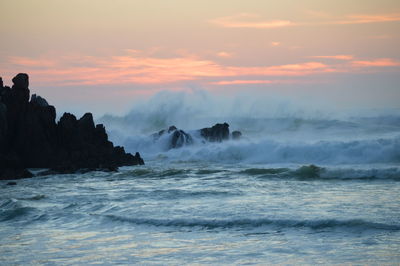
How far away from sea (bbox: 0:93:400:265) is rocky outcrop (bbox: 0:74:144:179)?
1.07m

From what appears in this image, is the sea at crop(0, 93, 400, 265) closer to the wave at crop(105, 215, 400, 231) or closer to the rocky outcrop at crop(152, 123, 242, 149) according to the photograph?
the wave at crop(105, 215, 400, 231)

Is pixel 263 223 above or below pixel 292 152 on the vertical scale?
below

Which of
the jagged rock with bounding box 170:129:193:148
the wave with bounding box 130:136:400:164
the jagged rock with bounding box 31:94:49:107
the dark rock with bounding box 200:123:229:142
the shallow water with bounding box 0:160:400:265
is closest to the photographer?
the shallow water with bounding box 0:160:400:265

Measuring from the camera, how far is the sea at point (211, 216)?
37.0ft

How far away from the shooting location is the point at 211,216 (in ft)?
48.6

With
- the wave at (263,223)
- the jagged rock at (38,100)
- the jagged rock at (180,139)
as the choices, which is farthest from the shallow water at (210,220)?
the jagged rock at (180,139)

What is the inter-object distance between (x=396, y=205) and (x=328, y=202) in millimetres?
1721

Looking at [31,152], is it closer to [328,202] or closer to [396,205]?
[328,202]

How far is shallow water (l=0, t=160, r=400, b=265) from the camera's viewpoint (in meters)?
11.3

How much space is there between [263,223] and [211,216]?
1534 millimetres

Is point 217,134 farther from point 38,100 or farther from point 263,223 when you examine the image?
point 263,223

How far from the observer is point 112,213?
1602cm

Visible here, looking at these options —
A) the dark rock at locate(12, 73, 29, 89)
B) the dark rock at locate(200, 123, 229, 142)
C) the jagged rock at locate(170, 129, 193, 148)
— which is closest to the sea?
the dark rock at locate(12, 73, 29, 89)

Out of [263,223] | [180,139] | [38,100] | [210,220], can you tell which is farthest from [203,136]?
A: [263,223]
